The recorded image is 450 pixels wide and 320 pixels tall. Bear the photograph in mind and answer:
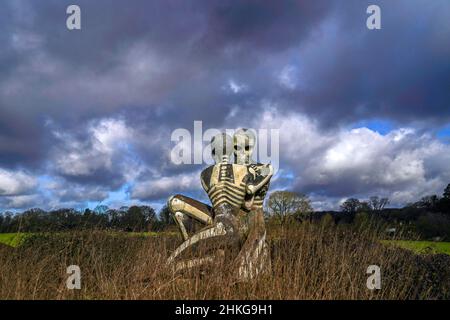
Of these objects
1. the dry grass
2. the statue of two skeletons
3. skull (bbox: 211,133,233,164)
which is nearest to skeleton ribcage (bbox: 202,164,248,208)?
the statue of two skeletons

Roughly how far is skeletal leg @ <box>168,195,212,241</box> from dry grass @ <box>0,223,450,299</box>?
0.68 meters

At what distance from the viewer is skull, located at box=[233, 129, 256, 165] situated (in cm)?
820

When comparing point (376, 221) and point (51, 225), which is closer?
point (376, 221)

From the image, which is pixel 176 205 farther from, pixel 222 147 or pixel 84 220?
pixel 84 220


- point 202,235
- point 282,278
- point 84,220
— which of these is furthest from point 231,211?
point 84,220

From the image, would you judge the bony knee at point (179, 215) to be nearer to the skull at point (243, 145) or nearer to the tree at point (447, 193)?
the skull at point (243, 145)

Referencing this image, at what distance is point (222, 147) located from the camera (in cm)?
820

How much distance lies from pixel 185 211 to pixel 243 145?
1.69 meters

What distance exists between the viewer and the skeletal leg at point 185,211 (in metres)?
8.02

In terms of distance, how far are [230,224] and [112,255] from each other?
6924mm
